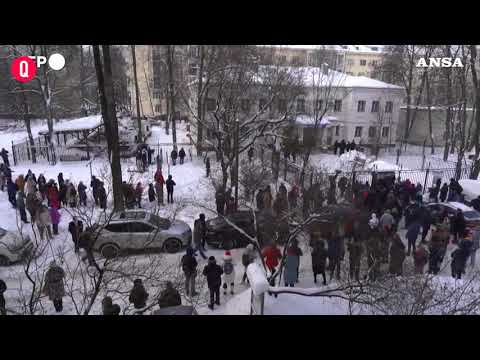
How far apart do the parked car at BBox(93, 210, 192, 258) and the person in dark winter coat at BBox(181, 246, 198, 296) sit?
2154 mm

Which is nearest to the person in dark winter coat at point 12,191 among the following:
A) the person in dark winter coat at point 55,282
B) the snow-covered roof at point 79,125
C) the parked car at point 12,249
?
the parked car at point 12,249

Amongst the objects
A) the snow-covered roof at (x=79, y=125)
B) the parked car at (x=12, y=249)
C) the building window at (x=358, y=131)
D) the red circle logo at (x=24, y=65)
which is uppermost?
the red circle logo at (x=24, y=65)

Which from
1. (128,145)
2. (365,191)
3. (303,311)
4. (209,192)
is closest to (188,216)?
(209,192)

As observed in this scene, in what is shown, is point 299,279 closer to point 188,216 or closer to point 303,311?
point 303,311

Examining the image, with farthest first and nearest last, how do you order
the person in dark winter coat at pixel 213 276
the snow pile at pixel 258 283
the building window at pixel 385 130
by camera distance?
the building window at pixel 385 130, the person in dark winter coat at pixel 213 276, the snow pile at pixel 258 283

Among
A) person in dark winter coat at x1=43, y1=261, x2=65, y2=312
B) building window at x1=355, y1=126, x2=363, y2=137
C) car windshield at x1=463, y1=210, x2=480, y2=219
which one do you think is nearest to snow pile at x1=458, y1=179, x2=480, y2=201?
car windshield at x1=463, y1=210, x2=480, y2=219

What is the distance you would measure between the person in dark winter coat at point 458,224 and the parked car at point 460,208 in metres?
0.59

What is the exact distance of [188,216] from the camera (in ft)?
47.9

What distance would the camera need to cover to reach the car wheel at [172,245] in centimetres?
1166

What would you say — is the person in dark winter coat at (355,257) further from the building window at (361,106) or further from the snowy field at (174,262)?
the building window at (361,106)

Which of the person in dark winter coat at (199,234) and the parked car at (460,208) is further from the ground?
the parked car at (460,208)

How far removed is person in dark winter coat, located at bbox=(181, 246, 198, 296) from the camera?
8922mm

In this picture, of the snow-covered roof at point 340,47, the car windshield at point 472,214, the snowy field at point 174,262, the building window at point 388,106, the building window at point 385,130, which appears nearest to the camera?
the snow-covered roof at point 340,47
